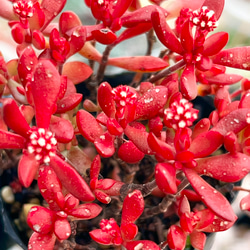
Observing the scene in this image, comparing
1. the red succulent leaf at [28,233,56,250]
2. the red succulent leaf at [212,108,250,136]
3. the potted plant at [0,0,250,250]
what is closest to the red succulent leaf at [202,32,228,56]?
the potted plant at [0,0,250,250]

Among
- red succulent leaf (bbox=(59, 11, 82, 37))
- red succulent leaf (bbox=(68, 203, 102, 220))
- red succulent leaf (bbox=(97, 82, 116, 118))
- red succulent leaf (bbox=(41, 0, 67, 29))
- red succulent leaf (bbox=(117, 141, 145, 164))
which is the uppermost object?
red succulent leaf (bbox=(41, 0, 67, 29))

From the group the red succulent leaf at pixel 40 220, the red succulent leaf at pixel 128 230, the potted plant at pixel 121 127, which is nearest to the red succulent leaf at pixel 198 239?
the potted plant at pixel 121 127

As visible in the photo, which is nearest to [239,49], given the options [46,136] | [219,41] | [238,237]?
[219,41]

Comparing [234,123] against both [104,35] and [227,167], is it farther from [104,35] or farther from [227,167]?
[104,35]

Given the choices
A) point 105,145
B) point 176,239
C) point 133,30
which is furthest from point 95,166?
point 133,30

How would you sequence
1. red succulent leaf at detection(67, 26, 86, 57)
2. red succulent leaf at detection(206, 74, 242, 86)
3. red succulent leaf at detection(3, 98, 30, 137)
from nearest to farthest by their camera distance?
1. red succulent leaf at detection(3, 98, 30, 137)
2. red succulent leaf at detection(67, 26, 86, 57)
3. red succulent leaf at detection(206, 74, 242, 86)

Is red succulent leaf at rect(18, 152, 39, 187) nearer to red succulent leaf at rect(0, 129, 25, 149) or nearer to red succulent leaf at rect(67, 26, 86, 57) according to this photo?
red succulent leaf at rect(0, 129, 25, 149)

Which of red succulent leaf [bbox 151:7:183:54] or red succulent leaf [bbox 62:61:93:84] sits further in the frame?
red succulent leaf [bbox 62:61:93:84]
